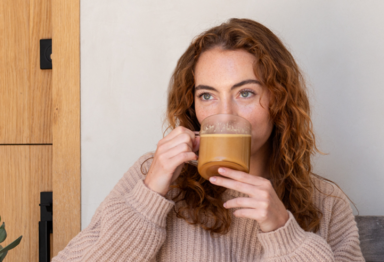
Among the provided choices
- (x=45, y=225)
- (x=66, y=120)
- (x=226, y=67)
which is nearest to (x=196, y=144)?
(x=226, y=67)

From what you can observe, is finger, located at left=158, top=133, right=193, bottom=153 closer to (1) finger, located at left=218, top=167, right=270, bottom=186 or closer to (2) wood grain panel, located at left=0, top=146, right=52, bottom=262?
(1) finger, located at left=218, top=167, right=270, bottom=186

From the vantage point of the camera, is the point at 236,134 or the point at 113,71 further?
the point at 113,71

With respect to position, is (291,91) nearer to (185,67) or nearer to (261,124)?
(261,124)

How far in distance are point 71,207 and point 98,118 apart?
459 mm

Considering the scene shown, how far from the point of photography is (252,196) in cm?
86

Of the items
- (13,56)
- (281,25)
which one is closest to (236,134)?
(281,25)

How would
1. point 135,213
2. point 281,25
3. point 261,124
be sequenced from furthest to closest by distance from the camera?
1. point 281,25
2. point 261,124
3. point 135,213

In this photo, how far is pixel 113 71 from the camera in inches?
63.1

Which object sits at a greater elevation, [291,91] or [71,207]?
[291,91]

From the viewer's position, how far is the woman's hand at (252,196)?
82cm

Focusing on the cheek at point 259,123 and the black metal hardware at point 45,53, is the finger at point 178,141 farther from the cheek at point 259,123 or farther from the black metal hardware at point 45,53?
the black metal hardware at point 45,53

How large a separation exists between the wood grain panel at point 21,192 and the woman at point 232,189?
0.69m

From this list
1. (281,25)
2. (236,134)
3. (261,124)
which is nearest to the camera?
(236,134)

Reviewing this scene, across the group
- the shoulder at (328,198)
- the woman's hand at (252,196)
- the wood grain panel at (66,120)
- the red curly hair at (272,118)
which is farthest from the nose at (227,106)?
the wood grain panel at (66,120)
